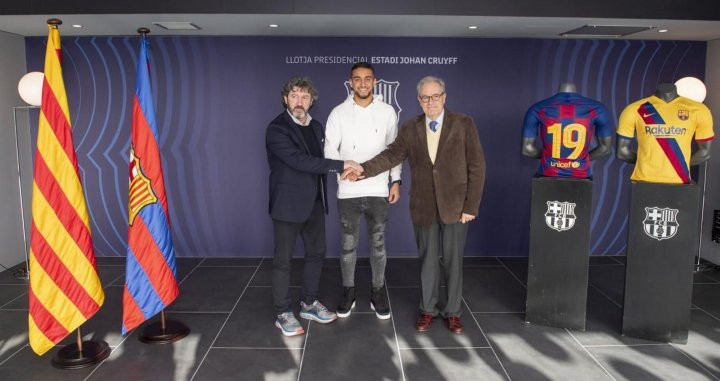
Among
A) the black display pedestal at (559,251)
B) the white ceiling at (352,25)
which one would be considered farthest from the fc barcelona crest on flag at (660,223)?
the white ceiling at (352,25)

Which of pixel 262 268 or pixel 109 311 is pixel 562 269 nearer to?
pixel 262 268

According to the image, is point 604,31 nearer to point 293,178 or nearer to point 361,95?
point 361,95

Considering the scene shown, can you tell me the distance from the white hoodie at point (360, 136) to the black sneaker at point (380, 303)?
698 millimetres

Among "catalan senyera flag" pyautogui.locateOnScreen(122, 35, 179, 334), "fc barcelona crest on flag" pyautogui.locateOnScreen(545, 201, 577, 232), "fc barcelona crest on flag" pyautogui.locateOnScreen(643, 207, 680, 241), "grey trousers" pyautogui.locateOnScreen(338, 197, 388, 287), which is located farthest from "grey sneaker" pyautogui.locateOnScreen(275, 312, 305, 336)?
"fc barcelona crest on flag" pyautogui.locateOnScreen(643, 207, 680, 241)

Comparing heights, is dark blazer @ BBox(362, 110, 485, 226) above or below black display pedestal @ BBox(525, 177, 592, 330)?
above

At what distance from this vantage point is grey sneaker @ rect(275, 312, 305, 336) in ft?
10.9

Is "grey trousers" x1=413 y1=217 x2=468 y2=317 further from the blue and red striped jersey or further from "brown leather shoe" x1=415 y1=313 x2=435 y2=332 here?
the blue and red striped jersey

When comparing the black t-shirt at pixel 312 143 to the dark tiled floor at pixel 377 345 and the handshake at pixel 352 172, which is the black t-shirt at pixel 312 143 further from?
the dark tiled floor at pixel 377 345

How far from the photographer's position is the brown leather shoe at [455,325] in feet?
11.0

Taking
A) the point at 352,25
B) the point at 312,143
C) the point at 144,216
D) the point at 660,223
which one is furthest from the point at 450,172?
the point at 144,216

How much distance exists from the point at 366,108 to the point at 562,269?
1.65 m

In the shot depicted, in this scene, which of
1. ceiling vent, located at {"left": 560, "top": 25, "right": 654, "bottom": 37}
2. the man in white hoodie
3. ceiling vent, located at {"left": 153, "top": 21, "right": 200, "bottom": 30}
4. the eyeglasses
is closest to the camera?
the eyeglasses

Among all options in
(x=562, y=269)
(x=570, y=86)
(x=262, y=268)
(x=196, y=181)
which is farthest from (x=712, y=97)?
(x=196, y=181)

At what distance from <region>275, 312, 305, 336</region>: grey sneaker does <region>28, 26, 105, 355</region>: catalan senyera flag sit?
1127 mm
